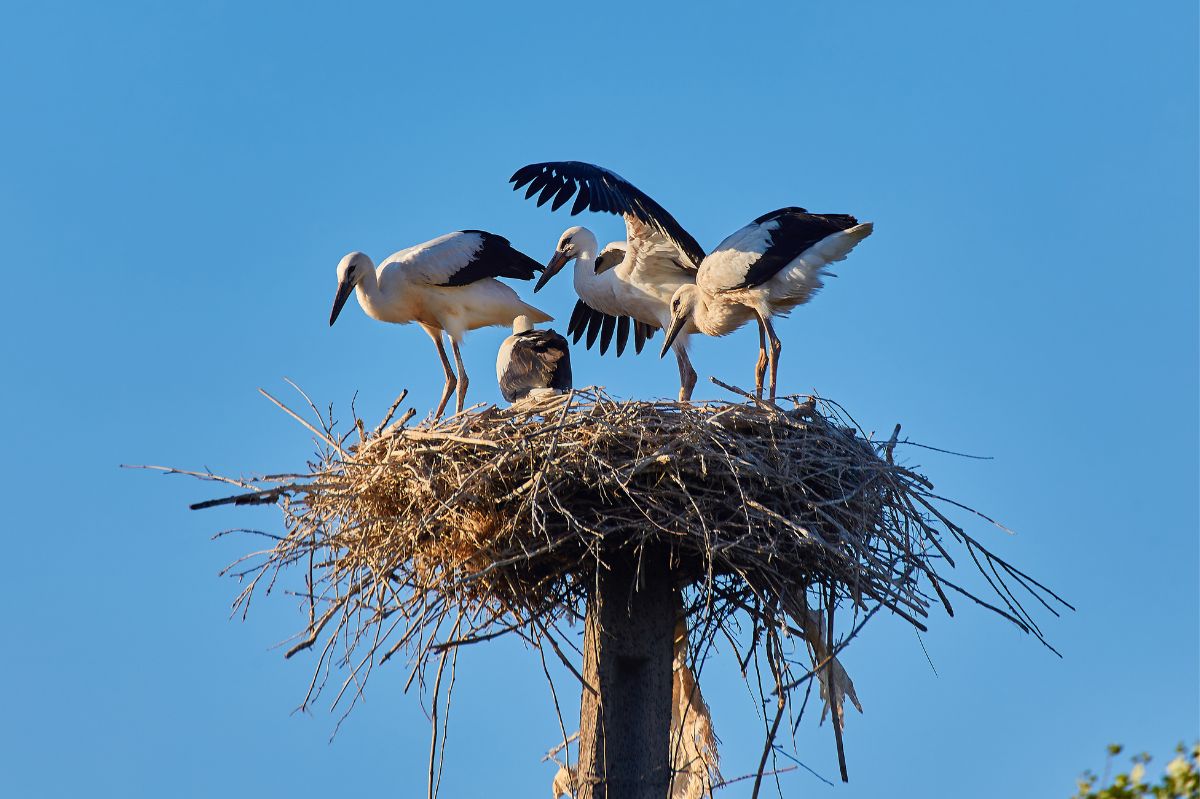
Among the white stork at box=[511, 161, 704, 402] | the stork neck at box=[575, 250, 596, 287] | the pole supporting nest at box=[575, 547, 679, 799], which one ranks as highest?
the stork neck at box=[575, 250, 596, 287]

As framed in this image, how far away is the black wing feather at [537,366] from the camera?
353 inches

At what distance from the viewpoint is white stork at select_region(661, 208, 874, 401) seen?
9.34 metres

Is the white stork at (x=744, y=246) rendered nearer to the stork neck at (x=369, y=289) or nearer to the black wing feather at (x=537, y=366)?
the black wing feather at (x=537, y=366)

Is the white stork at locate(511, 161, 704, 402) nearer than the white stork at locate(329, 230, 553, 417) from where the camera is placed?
Yes

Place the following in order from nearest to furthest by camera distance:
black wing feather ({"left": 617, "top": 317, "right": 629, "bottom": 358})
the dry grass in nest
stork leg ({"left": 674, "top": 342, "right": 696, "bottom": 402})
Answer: the dry grass in nest
stork leg ({"left": 674, "top": 342, "right": 696, "bottom": 402})
black wing feather ({"left": 617, "top": 317, "right": 629, "bottom": 358})

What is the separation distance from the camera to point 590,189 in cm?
941

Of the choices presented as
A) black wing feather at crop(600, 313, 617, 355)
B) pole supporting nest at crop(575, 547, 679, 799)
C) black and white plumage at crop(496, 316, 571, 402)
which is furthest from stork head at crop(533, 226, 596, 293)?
pole supporting nest at crop(575, 547, 679, 799)

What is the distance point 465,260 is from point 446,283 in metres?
0.19

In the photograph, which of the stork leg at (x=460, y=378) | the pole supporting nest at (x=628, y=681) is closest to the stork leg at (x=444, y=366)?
the stork leg at (x=460, y=378)

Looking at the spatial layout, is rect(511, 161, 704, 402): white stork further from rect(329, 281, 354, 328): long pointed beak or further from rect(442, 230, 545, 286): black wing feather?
rect(329, 281, 354, 328): long pointed beak

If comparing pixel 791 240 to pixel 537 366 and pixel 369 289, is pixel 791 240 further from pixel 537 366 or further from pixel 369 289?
pixel 369 289

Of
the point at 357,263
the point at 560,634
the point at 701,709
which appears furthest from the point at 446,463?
the point at 357,263

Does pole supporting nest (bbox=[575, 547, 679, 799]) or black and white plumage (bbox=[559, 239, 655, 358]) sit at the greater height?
black and white plumage (bbox=[559, 239, 655, 358])

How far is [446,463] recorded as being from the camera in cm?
692
